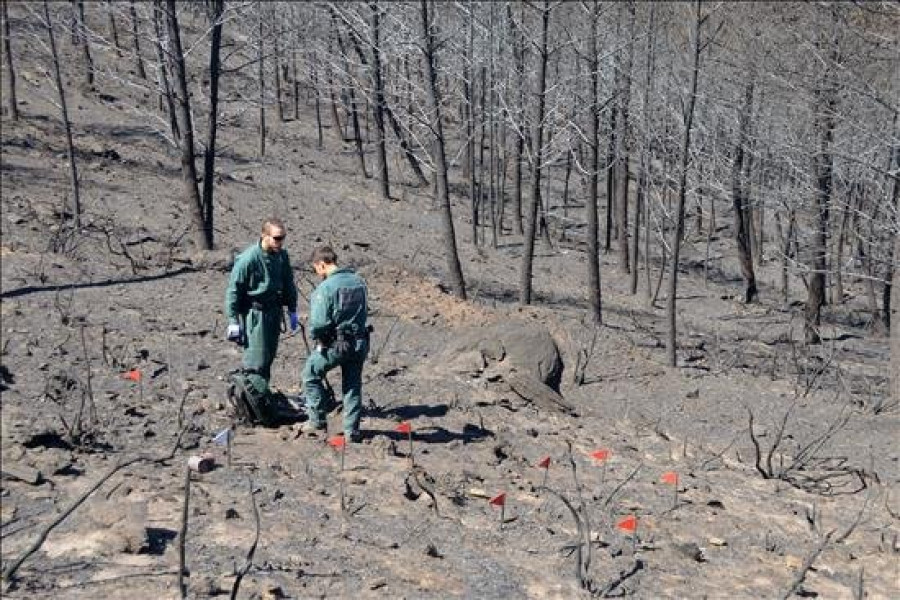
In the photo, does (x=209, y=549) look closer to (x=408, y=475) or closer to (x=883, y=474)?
(x=408, y=475)

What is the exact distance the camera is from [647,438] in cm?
1015

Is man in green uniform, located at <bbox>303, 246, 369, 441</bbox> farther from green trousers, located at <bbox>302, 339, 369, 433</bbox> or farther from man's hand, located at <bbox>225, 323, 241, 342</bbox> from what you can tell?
man's hand, located at <bbox>225, 323, 241, 342</bbox>

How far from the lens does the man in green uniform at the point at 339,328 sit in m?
7.85

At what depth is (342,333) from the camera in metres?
7.89

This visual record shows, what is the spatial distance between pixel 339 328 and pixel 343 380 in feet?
1.28

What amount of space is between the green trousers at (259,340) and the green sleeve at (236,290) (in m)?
0.13

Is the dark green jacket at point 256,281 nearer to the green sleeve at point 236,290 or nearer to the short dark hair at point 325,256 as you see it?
the green sleeve at point 236,290

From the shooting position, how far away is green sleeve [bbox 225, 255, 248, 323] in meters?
8.12

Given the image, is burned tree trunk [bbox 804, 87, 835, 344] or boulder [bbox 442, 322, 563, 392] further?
burned tree trunk [bbox 804, 87, 835, 344]

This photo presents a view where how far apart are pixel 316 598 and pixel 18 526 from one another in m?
1.70

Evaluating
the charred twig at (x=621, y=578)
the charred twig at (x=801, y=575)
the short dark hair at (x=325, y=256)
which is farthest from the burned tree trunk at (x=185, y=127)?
the charred twig at (x=801, y=575)

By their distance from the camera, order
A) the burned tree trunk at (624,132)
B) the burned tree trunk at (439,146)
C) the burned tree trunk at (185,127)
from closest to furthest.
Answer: the burned tree trunk at (185,127)
the burned tree trunk at (439,146)
the burned tree trunk at (624,132)

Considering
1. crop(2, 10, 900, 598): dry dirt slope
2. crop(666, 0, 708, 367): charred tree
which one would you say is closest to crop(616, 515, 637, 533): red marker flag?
crop(2, 10, 900, 598): dry dirt slope

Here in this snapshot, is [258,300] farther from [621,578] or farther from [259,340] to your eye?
[621,578]
